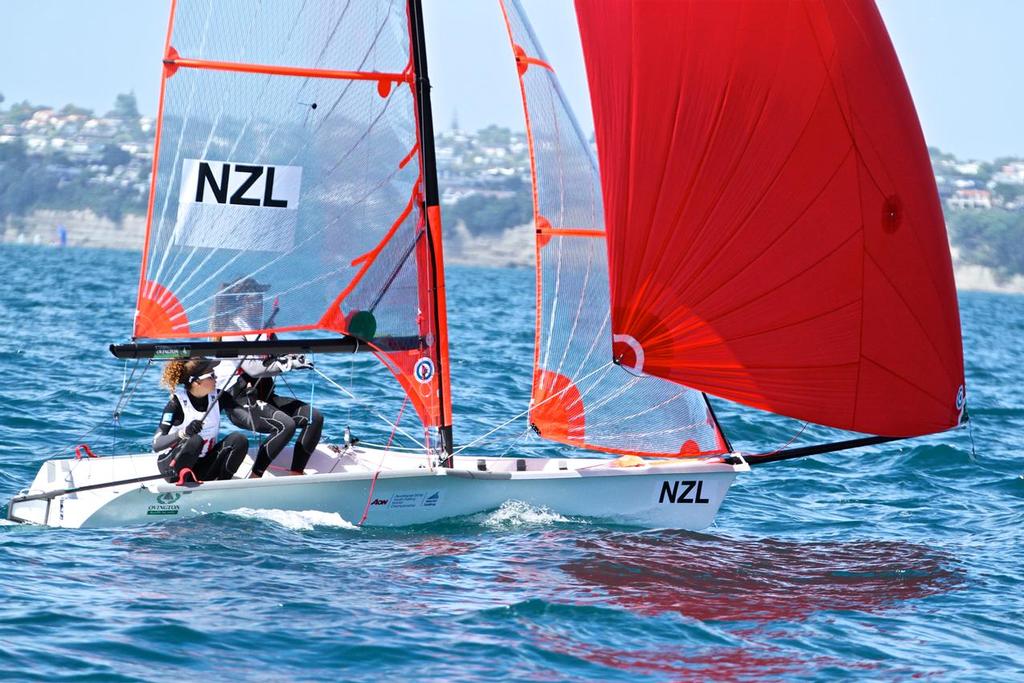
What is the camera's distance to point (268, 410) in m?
9.36

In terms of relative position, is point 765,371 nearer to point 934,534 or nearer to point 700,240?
point 700,240

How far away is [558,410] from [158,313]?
9.35ft

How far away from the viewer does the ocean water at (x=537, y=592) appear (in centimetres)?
662

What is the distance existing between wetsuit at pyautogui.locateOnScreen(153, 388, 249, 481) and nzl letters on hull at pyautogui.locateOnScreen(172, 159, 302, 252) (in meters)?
1.05

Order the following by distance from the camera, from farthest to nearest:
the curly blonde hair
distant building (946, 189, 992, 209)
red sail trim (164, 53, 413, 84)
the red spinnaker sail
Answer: distant building (946, 189, 992, 209)
the curly blonde hair
red sail trim (164, 53, 413, 84)
the red spinnaker sail

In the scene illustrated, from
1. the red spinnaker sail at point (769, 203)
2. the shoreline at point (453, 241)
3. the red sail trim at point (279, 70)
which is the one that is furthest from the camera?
the shoreline at point (453, 241)

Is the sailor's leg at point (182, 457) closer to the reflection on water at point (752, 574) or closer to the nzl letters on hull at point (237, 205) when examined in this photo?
the nzl letters on hull at point (237, 205)

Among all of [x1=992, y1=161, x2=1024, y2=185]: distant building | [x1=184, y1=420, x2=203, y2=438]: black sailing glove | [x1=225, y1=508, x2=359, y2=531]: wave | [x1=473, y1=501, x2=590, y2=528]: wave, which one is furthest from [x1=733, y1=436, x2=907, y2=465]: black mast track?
[x1=992, y1=161, x2=1024, y2=185]: distant building

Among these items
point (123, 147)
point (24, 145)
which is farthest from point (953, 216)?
point (24, 145)

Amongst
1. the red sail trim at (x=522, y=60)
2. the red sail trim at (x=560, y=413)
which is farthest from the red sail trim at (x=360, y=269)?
the red sail trim at (x=560, y=413)

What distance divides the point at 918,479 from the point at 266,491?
614cm

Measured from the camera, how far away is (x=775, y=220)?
341 inches

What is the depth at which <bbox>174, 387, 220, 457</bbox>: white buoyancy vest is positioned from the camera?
898cm

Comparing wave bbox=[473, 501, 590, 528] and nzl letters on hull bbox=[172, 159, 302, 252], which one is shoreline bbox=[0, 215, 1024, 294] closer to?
nzl letters on hull bbox=[172, 159, 302, 252]
